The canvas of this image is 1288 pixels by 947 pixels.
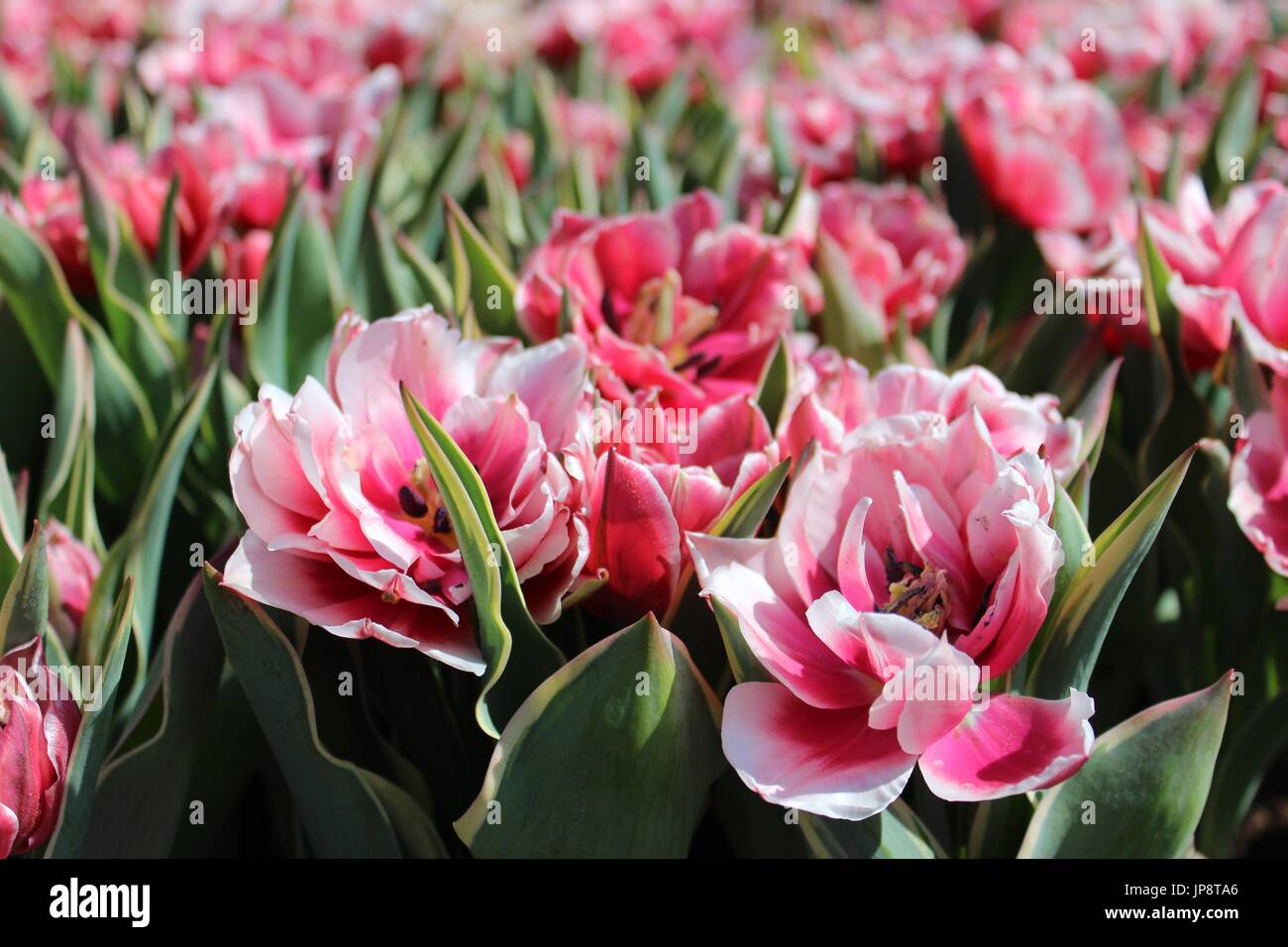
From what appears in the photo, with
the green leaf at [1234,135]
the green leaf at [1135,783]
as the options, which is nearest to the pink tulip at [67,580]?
the green leaf at [1135,783]

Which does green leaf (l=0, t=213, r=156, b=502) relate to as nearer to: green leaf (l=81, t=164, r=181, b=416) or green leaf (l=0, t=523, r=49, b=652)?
green leaf (l=81, t=164, r=181, b=416)

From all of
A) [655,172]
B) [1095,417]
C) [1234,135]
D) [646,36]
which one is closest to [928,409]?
[1095,417]

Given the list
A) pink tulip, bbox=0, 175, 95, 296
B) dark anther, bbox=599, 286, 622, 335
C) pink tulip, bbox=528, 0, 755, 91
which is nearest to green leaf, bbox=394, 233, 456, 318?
dark anther, bbox=599, 286, 622, 335

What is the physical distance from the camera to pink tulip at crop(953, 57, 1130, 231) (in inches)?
65.4

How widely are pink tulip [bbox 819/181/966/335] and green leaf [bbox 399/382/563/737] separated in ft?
2.23

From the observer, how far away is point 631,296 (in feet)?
4.28

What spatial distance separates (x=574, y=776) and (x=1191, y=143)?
1697 mm

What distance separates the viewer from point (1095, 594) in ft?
2.88

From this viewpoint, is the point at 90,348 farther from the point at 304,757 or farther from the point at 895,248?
the point at 895,248

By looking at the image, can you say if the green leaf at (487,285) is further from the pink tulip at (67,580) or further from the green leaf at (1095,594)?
the green leaf at (1095,594)

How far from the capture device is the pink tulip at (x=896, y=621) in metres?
0.79

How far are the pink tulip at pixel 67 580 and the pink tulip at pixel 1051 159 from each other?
122cm

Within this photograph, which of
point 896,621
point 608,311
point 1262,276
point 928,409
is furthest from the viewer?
point 608,311

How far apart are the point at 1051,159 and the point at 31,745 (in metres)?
1.36
